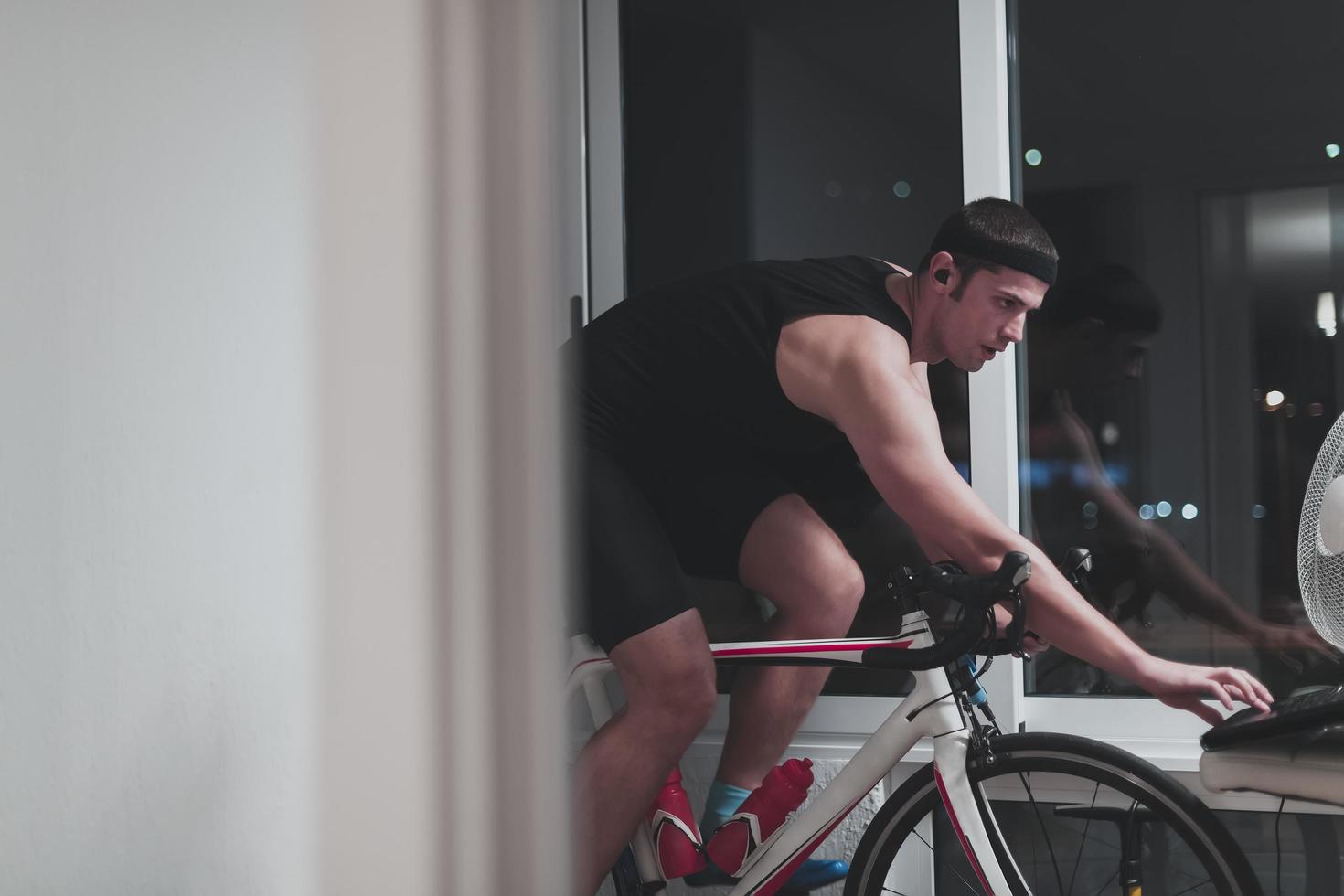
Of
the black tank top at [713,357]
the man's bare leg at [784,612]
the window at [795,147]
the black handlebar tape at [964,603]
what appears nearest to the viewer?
the black handlebar tape at [964,603]

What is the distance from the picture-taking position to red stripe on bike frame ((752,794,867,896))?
58.8 inches

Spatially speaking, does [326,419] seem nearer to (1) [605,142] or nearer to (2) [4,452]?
(2) [4,452]

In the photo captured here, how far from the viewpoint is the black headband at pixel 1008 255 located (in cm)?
148

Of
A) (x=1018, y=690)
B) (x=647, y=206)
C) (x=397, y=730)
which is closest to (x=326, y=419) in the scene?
(x=397, y=730)

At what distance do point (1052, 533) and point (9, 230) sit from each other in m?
1.68

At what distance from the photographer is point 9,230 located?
45 cm

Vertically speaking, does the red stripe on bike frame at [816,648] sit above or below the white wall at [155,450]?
below

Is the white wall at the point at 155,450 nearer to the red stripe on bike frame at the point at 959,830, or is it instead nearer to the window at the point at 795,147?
the red stripe on bike frame at the point at 959,830

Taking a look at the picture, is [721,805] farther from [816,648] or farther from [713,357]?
[713,357]

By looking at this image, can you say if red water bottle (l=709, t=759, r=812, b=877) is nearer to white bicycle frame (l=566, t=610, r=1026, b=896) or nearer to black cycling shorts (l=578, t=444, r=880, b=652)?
white bicycle frame (l=566, t=610, r=1026, b=896)

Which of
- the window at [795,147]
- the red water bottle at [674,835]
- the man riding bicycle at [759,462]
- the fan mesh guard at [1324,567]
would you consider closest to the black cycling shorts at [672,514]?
the man riding bicycle at [759,462]

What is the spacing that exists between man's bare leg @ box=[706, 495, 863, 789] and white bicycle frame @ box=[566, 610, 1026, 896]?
0.15 metres

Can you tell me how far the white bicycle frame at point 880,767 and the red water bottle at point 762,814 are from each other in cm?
1

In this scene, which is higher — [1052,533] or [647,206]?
[647,206]
